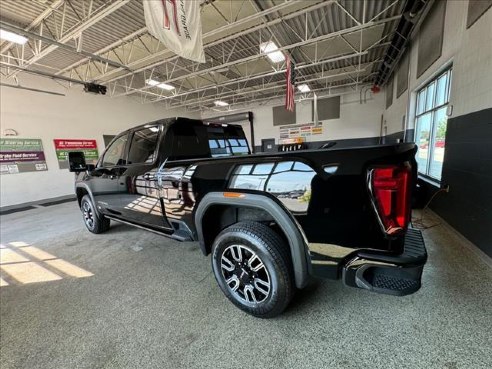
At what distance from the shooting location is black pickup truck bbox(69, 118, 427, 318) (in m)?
1.22

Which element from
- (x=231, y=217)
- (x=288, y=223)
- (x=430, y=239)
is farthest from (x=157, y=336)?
(x=430, y=239)

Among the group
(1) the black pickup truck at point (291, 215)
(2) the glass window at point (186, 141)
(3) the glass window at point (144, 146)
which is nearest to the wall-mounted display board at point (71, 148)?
(3) the glass window at point (144, 146)

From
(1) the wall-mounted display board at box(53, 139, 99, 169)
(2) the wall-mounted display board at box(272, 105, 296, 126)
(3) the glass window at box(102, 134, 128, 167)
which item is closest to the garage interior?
(1) the wall-mounted display board at box(53, 139, 99, 169)

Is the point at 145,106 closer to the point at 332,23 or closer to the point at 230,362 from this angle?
the point at 332,23

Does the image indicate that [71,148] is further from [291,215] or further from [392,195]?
[392,195]

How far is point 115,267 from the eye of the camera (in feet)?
8.85

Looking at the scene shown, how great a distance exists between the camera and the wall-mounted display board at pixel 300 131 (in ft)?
40.1

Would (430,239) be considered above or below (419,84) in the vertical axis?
below

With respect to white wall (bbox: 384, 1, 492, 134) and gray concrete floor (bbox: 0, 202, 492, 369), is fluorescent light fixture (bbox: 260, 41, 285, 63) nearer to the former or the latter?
white wall (bbox: 384, 1, 492, 134)

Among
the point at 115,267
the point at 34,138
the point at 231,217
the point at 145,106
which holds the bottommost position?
the point at 115,267

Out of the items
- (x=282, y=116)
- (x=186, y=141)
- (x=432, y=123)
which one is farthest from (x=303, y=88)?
(x=186, y=141)

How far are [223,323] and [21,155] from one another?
9.56 meters

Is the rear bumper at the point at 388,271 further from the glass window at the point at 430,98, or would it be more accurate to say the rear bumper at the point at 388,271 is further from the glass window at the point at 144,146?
the glass window at the point at 430,98

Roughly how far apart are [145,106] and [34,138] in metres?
5.17
